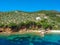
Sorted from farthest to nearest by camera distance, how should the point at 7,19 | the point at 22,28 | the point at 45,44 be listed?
the point at 7,19 < the point at 22,28 < the point at 45,44

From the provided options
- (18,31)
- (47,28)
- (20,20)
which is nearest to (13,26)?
(18,31)

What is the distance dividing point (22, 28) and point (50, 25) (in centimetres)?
1113

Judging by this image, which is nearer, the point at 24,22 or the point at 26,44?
the point at 26,44

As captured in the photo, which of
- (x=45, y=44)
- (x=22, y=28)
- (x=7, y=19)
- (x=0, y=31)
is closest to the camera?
(x=45, y=44)

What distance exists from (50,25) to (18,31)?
12853mm

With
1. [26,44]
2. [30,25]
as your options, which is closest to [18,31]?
[30,25]

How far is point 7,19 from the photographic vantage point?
5856cm

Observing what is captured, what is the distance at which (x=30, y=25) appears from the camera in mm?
57344

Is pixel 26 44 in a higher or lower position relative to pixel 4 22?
lower

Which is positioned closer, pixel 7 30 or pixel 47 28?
pixel 7 30

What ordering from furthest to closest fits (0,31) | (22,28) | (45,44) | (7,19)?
(7,19), (22,28), (0,31), (45,44)

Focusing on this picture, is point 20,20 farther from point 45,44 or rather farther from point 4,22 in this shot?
point 45,44

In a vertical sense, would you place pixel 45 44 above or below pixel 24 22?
below

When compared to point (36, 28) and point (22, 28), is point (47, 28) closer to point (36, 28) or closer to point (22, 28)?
point (36, 28)
